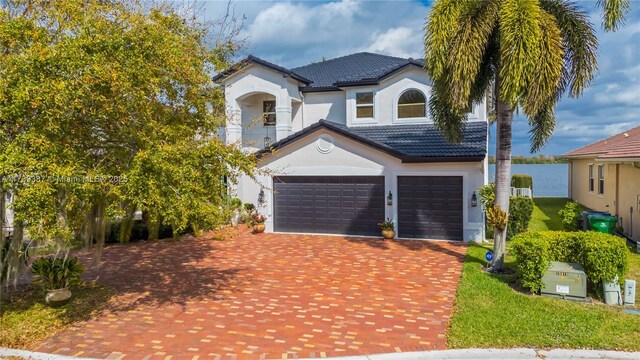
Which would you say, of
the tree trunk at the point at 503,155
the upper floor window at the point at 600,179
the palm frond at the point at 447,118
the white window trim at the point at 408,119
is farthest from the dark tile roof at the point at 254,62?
the upper floor window at the point at 600,179

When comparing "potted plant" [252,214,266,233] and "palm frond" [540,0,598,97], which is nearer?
"palm frond" [540,0,598,97]

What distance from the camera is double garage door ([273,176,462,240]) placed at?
52.6 feet

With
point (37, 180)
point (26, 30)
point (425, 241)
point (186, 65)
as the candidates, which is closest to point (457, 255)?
point (425, 241)

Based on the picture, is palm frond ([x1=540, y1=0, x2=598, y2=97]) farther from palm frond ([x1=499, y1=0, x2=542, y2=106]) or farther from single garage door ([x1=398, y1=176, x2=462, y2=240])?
single garage door ([x1=398, y1=176, x2=462, y2=240])

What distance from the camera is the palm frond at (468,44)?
10.8 m

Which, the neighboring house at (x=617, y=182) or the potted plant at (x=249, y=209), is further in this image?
the potted plant at (x=249, y=209)

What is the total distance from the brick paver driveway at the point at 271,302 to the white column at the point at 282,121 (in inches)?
262

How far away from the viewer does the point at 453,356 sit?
6.50 m

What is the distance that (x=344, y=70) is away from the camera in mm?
22906

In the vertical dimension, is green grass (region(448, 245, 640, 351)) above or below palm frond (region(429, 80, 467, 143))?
below

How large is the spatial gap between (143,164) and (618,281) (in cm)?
977

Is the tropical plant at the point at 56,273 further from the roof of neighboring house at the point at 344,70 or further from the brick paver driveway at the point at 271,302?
the roof of neighboring house at the point at 344,70

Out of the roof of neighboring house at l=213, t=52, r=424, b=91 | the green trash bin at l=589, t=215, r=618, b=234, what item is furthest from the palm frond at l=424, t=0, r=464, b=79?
the green trash bin at l=589, t=215, r=618, b=234

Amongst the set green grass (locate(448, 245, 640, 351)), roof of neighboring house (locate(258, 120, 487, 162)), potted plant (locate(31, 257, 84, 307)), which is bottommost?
green grass (locate(448, 245, 640, 351))
